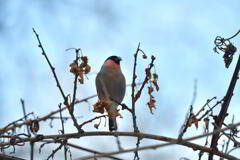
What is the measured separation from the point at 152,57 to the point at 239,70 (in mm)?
486

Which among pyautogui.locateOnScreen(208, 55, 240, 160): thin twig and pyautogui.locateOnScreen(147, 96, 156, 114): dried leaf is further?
pyautogui.locateOnScreen(147, 96, 156, 114): dried leaf

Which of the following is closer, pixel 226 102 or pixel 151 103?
pixel 226 102

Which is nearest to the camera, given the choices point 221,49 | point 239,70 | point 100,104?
point 239,70

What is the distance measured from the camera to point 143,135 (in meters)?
1.56

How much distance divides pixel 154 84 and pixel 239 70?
2.17ft

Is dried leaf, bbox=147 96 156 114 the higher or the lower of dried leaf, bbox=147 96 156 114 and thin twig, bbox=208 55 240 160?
the higher

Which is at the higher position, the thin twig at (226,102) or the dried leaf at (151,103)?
the dried leaf at (151,103)

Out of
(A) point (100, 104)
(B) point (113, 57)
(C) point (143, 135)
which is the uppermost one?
(B) point (113, 57)

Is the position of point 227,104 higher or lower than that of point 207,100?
lower

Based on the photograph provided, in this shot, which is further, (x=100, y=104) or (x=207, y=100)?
(x=100, y=104)

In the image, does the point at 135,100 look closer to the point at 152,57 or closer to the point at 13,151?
the point at 152,57

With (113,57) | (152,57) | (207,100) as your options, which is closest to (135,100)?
(152,57)

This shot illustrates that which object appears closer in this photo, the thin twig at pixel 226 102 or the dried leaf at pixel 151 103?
the thin twig at pixel 226 102

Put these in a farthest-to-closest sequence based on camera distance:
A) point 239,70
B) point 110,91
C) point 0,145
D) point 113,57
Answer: point 113,57, point 110,91, point 0,145, point 239,70
